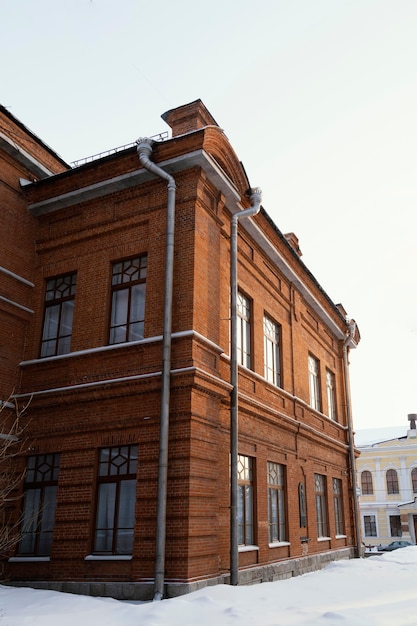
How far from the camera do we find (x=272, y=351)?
14.7 meters

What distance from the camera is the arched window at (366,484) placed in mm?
47156

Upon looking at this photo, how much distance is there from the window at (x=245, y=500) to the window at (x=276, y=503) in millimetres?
1116

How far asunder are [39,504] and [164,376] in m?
3.55

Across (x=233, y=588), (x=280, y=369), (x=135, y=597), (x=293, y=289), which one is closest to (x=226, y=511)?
(x=233, y=588)

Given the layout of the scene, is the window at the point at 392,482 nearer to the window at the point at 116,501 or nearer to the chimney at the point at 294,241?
the chimney at the point at 294,241

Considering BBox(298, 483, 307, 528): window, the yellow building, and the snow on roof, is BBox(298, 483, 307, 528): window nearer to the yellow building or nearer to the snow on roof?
the yellow building

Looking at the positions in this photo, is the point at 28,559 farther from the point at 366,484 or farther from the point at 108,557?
the point at 366,484

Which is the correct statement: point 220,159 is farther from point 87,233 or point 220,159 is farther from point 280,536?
point 280,536

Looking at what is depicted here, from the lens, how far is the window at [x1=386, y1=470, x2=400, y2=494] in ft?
152

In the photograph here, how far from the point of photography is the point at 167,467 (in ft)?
30.6

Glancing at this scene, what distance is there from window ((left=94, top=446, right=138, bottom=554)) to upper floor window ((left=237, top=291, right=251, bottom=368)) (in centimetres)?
359

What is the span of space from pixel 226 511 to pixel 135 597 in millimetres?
2243

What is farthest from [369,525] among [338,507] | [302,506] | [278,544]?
[278,544]

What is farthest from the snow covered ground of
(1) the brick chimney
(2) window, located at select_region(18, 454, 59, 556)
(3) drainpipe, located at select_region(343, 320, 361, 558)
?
(3) drainpipe, located at select_region(343, 320, 361, 558)
